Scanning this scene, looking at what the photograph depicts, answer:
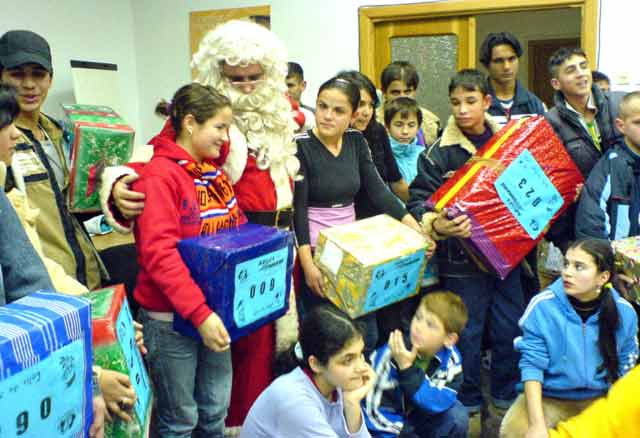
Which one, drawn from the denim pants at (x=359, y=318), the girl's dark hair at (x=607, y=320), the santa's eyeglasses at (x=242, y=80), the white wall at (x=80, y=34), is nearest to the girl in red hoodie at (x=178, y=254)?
the santa's eyeglasses at (x=242, y=80)

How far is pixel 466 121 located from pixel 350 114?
1.75 feet

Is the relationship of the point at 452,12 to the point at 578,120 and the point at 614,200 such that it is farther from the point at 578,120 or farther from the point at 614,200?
the point at 614,200

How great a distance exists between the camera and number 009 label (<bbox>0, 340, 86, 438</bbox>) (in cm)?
101

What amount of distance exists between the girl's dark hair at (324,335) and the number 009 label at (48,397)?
86cm

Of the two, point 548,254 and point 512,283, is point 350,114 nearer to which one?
point 512,283

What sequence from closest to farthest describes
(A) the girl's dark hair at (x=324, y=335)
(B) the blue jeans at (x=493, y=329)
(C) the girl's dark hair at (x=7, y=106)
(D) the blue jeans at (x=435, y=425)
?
(C) the girl's dark hair at (x=7, y=106)
(A) the girl's dark hair at (x=324, y=335)
(D) the blue jeans at (x=435, y=425)
(B) the blue jeans at (x=493, y=329)

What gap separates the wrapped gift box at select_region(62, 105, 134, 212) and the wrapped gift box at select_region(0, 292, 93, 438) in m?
0.95

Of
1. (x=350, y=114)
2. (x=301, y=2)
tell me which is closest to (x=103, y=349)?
(x=350, y=114)

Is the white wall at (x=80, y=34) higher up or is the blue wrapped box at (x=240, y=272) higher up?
the white wall at (x=80, y=34)

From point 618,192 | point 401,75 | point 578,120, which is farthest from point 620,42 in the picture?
point 618,192

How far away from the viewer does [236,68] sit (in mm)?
2270

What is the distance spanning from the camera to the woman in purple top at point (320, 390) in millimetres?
1880

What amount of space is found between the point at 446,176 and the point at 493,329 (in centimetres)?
71

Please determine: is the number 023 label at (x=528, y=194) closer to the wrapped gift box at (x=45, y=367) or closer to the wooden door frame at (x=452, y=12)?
the wrapped gift box at (x=45, y=367)
